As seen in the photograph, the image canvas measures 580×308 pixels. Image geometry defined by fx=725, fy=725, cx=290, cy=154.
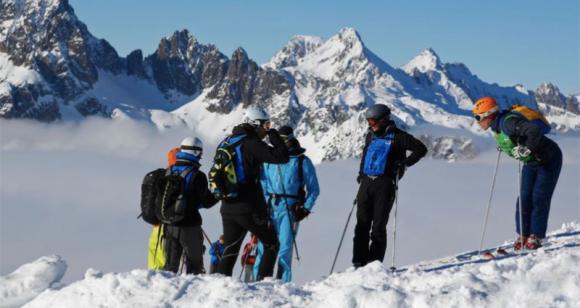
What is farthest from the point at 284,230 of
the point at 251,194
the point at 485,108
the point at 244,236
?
the point at 485,108

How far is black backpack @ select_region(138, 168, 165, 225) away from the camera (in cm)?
1016

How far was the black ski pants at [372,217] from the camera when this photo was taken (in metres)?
10.8

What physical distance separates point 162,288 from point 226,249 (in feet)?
7.53

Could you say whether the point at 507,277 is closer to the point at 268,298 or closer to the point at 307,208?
the point at 268,298

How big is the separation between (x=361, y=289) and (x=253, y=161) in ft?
9.45

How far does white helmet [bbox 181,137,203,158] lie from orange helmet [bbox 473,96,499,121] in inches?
176

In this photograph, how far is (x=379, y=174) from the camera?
10.8 metres

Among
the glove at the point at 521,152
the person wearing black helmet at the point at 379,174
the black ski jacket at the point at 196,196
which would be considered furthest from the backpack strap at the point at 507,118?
the black ski jacket at the point at 196,196

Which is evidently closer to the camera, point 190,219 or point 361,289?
point 361,289

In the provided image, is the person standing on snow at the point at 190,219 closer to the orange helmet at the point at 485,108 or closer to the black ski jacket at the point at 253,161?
the black ski jacket at the point at 253,161

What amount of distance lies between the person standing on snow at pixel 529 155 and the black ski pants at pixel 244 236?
4.02m

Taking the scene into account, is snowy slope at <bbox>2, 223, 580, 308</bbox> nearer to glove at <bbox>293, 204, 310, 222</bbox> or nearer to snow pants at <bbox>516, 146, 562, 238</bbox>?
glove at <bbox>293, 204, 310, 222</bbox>

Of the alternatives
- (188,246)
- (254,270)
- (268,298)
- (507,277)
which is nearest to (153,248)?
(188,246)

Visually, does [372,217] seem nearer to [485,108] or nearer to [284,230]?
[284,230]
